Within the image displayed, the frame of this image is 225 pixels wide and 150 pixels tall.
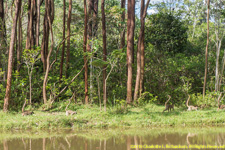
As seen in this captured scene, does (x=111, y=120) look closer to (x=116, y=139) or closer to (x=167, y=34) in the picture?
(x=116, y=139)

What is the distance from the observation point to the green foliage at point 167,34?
19.3 meters

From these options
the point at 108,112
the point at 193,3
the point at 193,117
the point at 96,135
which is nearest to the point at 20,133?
the point at 96,135

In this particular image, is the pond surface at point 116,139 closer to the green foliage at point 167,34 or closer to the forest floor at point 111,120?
the forest floor at point 111,120

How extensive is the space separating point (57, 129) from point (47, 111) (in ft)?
9.21

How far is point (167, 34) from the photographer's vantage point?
19.4 metres

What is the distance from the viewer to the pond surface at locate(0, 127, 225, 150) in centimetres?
660

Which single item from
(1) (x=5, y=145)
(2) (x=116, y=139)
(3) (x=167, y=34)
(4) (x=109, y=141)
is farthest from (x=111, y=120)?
(3) (x=167, y=34)

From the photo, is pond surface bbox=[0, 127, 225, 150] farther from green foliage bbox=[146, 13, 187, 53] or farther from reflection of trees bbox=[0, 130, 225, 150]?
green foliage bbox=[146, 13, 187, 53]

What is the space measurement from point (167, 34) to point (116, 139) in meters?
13.3

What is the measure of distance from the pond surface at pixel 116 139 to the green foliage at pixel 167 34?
1120 cm

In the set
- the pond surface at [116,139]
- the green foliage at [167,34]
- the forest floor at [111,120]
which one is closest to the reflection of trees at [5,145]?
the pond surface at [116,139]

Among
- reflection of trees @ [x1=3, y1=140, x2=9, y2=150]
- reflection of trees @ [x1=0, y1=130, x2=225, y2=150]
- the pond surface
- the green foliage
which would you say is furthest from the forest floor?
the green foliage

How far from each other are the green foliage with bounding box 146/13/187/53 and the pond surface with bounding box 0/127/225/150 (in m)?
11.2

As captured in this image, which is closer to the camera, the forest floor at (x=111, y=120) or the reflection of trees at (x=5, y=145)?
the reflection of trees at (x=5, y=145)
